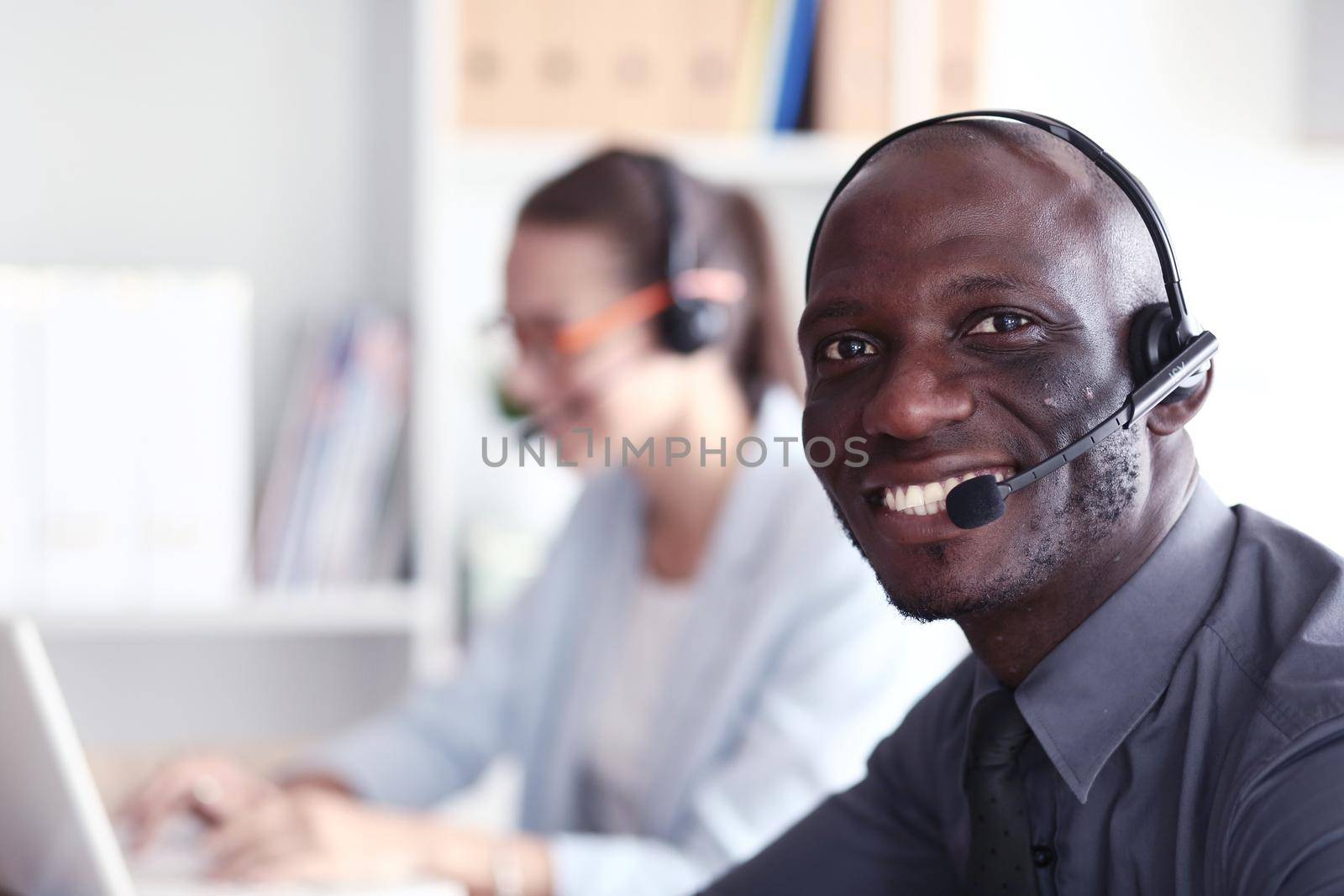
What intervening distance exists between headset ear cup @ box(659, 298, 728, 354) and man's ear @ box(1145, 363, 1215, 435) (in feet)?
3.12

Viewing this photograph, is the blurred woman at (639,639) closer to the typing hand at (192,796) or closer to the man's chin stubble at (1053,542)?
the typing hand at (192,796)

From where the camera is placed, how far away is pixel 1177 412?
62 cm

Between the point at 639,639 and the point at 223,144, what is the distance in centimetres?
119

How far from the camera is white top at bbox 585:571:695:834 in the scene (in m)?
1.53

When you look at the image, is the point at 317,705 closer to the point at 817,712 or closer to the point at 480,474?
the point at 480,474

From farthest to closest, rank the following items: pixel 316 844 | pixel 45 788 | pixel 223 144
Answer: pixel 223 144
pixel 316 844
pixel 45 788

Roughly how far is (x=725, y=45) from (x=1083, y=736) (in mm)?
1557

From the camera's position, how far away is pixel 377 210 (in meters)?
2.28

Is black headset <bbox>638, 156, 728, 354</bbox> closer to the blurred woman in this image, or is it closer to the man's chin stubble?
the blurred woman

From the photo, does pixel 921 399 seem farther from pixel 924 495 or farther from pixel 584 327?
pixel 584 327

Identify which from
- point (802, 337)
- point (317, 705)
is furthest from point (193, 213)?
point (802, 337)

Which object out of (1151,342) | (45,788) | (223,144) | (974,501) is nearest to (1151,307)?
(1151,342)

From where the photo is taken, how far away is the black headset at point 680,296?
5.08ft

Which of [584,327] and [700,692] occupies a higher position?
[584,327]
